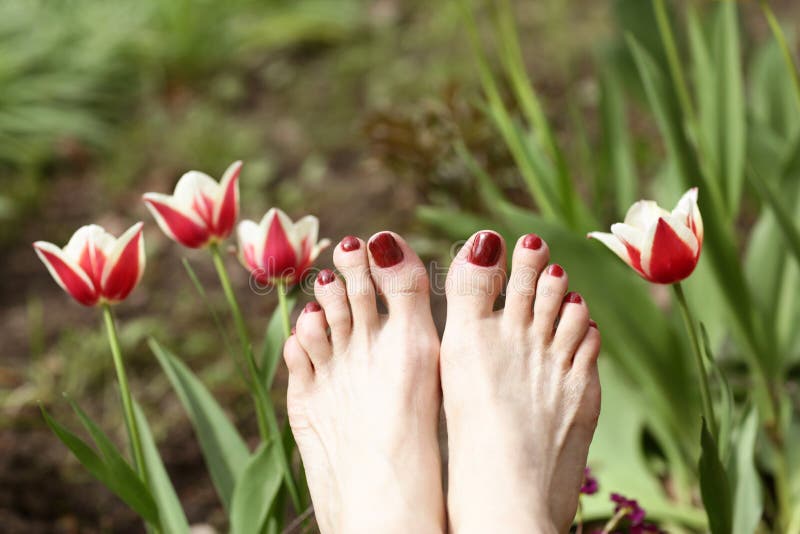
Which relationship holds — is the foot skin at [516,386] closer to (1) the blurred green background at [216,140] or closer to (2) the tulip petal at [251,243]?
(2) the tulip petal at [251,243]

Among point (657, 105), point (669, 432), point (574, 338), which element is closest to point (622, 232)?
point (574, 338)

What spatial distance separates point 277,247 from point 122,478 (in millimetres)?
296

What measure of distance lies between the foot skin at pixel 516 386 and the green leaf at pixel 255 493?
213 mm

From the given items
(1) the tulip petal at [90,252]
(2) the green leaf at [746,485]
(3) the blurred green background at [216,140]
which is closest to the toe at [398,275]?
(1) the tulip petal at [90,252]

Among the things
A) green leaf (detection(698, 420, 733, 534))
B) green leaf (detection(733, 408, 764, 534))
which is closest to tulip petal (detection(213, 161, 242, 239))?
green leaf (detection(698, 420, 733, 534))

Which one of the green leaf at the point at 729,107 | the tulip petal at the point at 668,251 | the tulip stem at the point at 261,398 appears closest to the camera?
the tulip petal at the point at 668,251

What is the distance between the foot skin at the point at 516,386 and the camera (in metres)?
1.00

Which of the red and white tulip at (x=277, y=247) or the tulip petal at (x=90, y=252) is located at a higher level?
the tulip petal at (x=90, y=252)

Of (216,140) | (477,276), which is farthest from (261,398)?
(216,140)

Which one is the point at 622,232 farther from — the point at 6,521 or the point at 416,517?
the point at 6,521

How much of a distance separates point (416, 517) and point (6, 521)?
864mm

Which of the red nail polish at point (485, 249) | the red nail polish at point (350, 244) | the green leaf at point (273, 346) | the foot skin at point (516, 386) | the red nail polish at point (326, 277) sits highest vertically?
the red nail polish at point (350, 244)

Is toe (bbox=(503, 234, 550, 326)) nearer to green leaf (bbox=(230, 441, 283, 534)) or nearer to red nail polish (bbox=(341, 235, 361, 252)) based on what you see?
red nail polish (bbox=(341, 235, 361, 252))

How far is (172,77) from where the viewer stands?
120 inches
